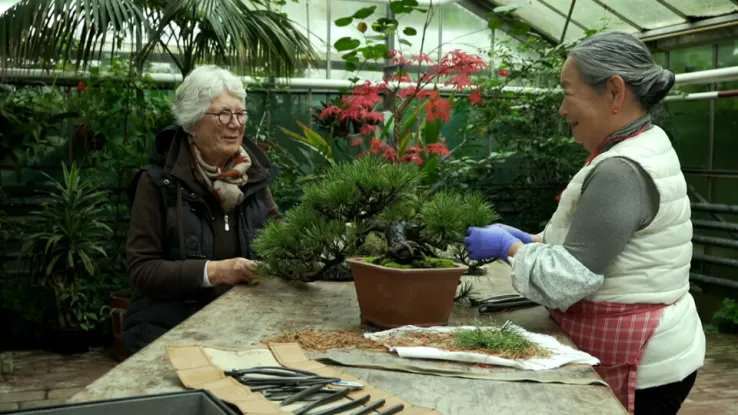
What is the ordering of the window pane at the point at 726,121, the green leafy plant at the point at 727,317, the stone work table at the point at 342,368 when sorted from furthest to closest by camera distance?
the window pane at the point at 726,121 → the green leafy plant at the point at 727,317 → the stone work table at the point at 342,368

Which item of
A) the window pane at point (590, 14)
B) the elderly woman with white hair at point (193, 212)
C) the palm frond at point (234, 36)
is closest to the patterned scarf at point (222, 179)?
the elderly woman with white hair at point (193, 212)

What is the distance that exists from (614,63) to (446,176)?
4.87 meters

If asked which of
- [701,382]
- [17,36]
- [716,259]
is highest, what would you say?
[17,36]

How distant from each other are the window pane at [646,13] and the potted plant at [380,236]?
538 cm

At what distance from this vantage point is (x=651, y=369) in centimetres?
192

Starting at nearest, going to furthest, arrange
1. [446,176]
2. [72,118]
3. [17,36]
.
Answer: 1. [17,36]
2. [72,118]
3. [446,176]

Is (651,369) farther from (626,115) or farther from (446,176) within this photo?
(446,176)

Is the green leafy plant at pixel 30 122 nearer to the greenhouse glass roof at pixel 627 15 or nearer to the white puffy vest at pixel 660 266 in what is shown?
the greenhouse glass roof at pixel 627 15

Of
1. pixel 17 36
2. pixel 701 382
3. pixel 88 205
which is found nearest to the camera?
pixel 17 36

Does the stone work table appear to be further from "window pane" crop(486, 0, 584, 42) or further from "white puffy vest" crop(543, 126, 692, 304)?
"window pane" crop(486, 0, 584, 42)

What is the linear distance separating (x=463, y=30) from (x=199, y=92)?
5543mm

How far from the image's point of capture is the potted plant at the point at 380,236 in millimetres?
1917

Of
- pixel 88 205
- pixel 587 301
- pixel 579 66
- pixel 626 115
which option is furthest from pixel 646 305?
pixel 88 205

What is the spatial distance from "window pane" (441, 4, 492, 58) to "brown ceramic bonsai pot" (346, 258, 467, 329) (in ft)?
20.2
